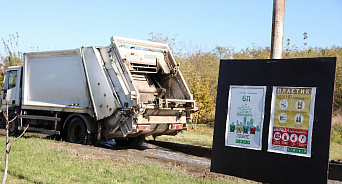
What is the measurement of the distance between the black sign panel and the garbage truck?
5581 millimetres

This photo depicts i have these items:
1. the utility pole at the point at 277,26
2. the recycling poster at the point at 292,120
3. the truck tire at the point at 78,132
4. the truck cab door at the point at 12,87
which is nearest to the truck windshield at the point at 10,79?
the truck cab door at the point at 12,87

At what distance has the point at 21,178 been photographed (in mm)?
6598

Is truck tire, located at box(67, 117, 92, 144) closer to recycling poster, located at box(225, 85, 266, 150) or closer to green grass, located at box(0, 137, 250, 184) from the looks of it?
green grass, located at box(0, 137, 250, 184)

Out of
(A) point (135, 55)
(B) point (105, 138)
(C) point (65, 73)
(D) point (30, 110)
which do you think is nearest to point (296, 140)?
A: (A) point (135, 55)

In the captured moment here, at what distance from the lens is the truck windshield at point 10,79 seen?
15.0 m

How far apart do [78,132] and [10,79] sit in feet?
13.6

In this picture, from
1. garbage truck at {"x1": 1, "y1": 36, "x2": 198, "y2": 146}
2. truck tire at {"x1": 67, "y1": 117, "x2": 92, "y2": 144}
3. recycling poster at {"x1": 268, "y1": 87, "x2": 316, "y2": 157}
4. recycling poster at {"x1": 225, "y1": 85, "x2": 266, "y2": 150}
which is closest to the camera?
recycling poster at {"x1": 268, "y1": 87, "x2": 316, "y2": 157}

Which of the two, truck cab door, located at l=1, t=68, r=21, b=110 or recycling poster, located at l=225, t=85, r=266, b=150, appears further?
truck cab door, located at l=1, t=68, r=21, b=110

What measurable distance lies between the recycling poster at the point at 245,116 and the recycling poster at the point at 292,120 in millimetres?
162

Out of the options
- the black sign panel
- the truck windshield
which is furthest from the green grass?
the truck windshield

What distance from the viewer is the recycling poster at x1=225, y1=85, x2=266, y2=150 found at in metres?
5.09

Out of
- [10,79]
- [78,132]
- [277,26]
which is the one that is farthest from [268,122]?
[10,79]

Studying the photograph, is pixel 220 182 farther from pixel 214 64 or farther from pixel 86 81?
pixel 214 64

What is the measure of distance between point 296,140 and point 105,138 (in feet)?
27.8
